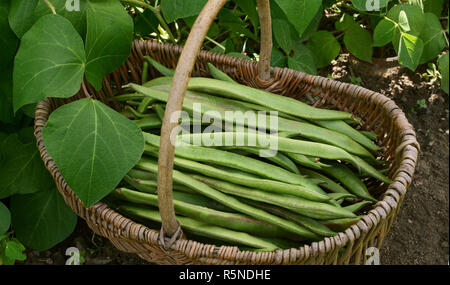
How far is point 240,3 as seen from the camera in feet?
5.11

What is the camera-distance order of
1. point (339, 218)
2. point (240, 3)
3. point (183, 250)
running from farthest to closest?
1. point (240, 3)
2. point (339, 218)
3. point (183, 250)

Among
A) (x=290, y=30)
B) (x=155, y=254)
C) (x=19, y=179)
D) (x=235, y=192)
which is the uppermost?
(x=290, y=30)

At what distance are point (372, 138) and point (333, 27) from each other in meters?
0.79

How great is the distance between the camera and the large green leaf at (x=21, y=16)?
127cm

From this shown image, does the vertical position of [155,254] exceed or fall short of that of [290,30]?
it falls short

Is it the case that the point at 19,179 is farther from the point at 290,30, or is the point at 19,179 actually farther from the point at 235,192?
the point at 290,30

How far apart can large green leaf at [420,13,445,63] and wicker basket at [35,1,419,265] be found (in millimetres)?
591

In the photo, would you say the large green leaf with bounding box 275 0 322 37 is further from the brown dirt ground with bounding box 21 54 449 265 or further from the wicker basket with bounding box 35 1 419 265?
the brown dirt ground with bounding box 21 54 449 265

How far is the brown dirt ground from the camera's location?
61.5 inches

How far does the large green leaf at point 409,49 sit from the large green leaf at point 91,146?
3.20 ft

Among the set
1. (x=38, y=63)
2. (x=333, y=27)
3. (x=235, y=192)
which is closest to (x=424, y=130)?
(x=333, y=27)

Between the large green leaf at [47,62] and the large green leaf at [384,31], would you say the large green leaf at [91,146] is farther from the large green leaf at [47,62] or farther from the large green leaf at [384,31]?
the large green leaf at [384,31]

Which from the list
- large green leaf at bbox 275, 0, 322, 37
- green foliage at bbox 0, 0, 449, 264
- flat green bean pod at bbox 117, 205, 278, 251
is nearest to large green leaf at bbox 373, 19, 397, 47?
green foliage at bbox 0, 0, 449, 264

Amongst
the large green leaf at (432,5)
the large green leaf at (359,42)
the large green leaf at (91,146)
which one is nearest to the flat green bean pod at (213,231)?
the large green leaf at (91,146)
